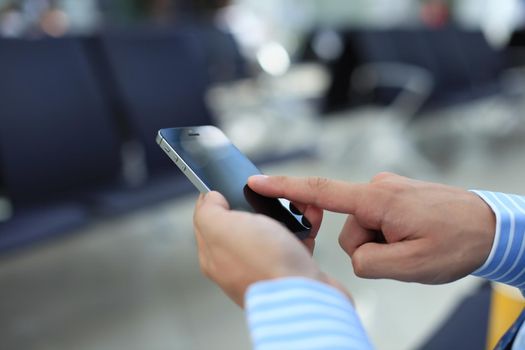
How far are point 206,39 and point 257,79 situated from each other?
584mm

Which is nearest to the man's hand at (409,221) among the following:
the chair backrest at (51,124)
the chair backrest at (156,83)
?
the chair backrest at (51,124)

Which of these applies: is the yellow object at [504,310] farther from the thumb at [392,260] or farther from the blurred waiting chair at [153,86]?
the blurred waiting chair at [153,86]

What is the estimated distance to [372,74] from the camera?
3.42 m

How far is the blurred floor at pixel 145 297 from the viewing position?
60.3 inches

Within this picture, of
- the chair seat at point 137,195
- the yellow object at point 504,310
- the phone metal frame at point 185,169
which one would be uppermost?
the phone metal frame at point 185,169

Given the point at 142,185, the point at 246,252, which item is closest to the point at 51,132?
the point at 142,185

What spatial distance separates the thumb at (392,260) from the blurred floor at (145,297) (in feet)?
2.53

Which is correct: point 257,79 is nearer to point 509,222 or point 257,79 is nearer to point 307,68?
point 307,68

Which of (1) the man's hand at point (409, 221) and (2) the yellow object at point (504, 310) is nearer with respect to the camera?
(1) the man's hand at point (409, 221)

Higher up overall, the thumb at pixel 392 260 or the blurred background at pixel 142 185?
the thumb at pixel 392 260

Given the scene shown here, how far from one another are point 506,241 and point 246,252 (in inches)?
12.7

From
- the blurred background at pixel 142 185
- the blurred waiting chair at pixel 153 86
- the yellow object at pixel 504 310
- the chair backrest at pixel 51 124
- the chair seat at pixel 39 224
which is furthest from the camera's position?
the blurred waiting chair at pixel 153 86

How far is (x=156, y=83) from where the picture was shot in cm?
205

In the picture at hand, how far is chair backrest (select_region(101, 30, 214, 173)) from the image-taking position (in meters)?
1.96
